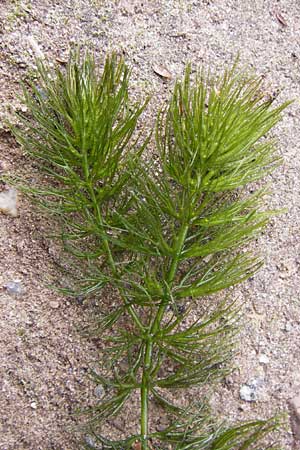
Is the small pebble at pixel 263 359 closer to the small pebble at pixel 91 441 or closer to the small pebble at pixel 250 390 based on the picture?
the small pebble at pixel 250 390

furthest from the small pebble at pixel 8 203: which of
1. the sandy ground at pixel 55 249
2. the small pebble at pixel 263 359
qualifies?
the small pebble at pixel 263 359

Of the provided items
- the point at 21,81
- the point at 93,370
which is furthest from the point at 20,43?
the point at 93,370

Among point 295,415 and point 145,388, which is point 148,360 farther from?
point 295,415

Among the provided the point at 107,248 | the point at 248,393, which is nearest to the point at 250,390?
the point at 248,393

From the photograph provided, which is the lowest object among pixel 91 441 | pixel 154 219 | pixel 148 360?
pixel 91 441

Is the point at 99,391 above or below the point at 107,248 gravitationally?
below

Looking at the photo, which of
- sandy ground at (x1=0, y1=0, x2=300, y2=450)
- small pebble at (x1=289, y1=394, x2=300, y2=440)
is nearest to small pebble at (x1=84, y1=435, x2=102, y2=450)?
sandy ground at (x1=0, y1=0, x2=300, y2=450)
